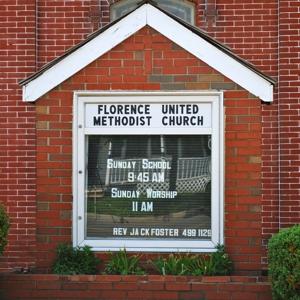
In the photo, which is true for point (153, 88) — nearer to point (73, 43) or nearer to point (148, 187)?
point (148, 187)

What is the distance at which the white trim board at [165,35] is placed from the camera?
7555mm

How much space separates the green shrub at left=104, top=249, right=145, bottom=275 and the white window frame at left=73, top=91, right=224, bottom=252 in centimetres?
19

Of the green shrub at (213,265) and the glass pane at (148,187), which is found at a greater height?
the glass pane at (148,187)

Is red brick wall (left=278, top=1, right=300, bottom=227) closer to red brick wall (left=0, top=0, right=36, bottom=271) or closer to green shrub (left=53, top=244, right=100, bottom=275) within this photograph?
green shrub (left=53, top=244, right=100, bottom=275)

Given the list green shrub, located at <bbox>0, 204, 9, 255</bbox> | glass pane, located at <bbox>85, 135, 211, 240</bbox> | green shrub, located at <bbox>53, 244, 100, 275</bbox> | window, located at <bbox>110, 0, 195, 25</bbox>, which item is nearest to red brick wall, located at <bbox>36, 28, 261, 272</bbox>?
green shrub, located at <bbox>53, 244, 100, 275</bbox>

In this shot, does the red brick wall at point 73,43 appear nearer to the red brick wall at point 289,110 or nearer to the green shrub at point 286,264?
the red brick wall at point 289,110

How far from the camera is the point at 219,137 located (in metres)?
7.73

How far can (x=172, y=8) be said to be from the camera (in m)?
9.13

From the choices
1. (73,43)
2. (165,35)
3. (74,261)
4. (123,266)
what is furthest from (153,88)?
(74,261)

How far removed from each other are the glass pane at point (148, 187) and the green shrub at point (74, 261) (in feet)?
0.95

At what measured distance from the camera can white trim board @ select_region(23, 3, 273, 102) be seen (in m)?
7.55

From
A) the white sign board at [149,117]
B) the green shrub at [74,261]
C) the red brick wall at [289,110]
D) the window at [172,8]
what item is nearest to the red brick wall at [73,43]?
the red brick wall at [289,110]

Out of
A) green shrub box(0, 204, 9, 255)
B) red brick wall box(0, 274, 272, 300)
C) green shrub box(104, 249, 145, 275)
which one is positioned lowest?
red brick wall box(0, 274, 272, 300)

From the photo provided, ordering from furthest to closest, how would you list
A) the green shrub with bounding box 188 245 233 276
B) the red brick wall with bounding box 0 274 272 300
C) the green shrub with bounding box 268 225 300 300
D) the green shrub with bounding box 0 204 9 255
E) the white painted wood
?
the white painted wood
the green shrub with bounding box 188 245 233 276
the red brick wall with bounding box 0 274 272 300
the green shrub with bounding box 0 204 9 255
the green shrub with bounding box 268 225 300 300
